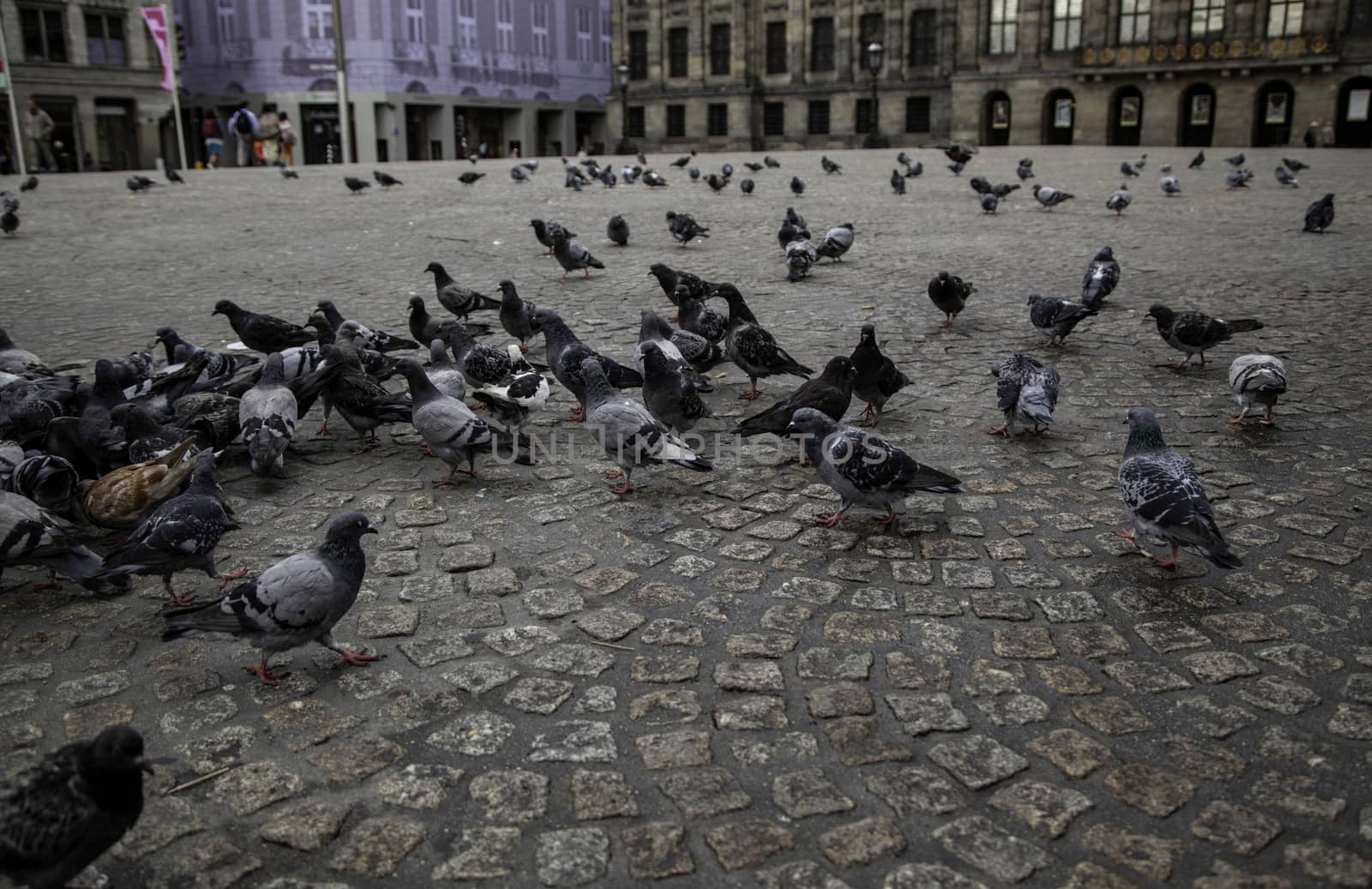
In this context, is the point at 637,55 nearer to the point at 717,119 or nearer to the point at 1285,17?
the point at 717,119

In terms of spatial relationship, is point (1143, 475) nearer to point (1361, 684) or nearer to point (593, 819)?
point (1361, 684)

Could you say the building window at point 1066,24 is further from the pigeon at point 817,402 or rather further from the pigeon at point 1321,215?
the pigeon at point 817,402

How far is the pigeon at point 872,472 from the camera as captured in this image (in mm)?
4840

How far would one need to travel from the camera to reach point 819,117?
171 ft

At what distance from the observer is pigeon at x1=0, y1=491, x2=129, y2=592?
13.6 ft

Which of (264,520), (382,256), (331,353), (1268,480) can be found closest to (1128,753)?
(1268,480)

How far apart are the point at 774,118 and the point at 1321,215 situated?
42.6 metres

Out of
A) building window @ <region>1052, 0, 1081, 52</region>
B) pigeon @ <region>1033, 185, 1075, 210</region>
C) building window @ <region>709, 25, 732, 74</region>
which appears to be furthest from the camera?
building window @ <region>709, 25, 732, 74</region>

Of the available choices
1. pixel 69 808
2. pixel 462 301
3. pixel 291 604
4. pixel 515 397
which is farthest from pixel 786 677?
pixel 462 301

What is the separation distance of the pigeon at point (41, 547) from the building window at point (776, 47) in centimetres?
5324

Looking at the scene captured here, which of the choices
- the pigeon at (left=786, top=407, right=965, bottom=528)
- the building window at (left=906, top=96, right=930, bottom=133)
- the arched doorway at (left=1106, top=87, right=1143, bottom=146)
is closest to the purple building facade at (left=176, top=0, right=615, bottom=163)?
the building window at (left=906, top=96, right=930, bottom=133)

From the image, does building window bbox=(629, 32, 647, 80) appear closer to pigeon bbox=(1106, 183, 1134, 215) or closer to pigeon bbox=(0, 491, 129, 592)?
pigeon bbox=(1106, 183, 1134, 215)

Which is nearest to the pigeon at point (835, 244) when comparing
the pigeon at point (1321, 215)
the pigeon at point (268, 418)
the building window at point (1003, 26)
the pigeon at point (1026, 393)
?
the pigeon at point (1026, 393)

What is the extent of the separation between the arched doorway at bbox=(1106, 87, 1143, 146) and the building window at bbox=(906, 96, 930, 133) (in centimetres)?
926
